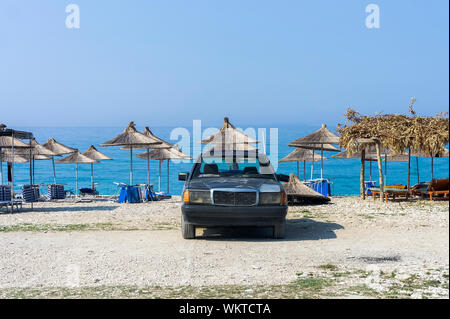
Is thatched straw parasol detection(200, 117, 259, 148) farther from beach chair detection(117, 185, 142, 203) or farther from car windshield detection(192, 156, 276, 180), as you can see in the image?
car windshield detection(192, 156, 276, 180)

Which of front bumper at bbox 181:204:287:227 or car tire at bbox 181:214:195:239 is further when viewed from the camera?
car tire at bbox 181:214:195:239

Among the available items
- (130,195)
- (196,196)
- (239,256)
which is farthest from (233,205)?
→ (130,195)

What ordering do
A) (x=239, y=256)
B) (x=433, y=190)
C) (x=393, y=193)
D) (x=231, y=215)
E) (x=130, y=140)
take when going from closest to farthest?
(x=239, y=256) → (x=231, y=215) → (x=433, y=190) → (x=393, y=193) → (x=130, y=140)

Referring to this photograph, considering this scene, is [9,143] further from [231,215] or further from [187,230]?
[231,215]

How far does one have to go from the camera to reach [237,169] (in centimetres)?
1057

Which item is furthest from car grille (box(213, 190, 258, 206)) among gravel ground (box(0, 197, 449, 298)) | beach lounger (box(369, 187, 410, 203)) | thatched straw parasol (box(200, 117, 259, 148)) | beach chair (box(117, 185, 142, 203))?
beach chair (box(117, 185, 142, 203))

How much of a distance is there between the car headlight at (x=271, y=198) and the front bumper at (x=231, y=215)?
11 cm

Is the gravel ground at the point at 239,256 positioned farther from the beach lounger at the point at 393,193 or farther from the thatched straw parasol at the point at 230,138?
the thatched straw parasol at the point at 230,138

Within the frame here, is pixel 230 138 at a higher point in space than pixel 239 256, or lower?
higher

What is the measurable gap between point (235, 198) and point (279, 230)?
106 cm

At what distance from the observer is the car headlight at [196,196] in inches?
358

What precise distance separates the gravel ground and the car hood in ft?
3.09

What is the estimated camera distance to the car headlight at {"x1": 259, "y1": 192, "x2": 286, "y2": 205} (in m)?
9.12
